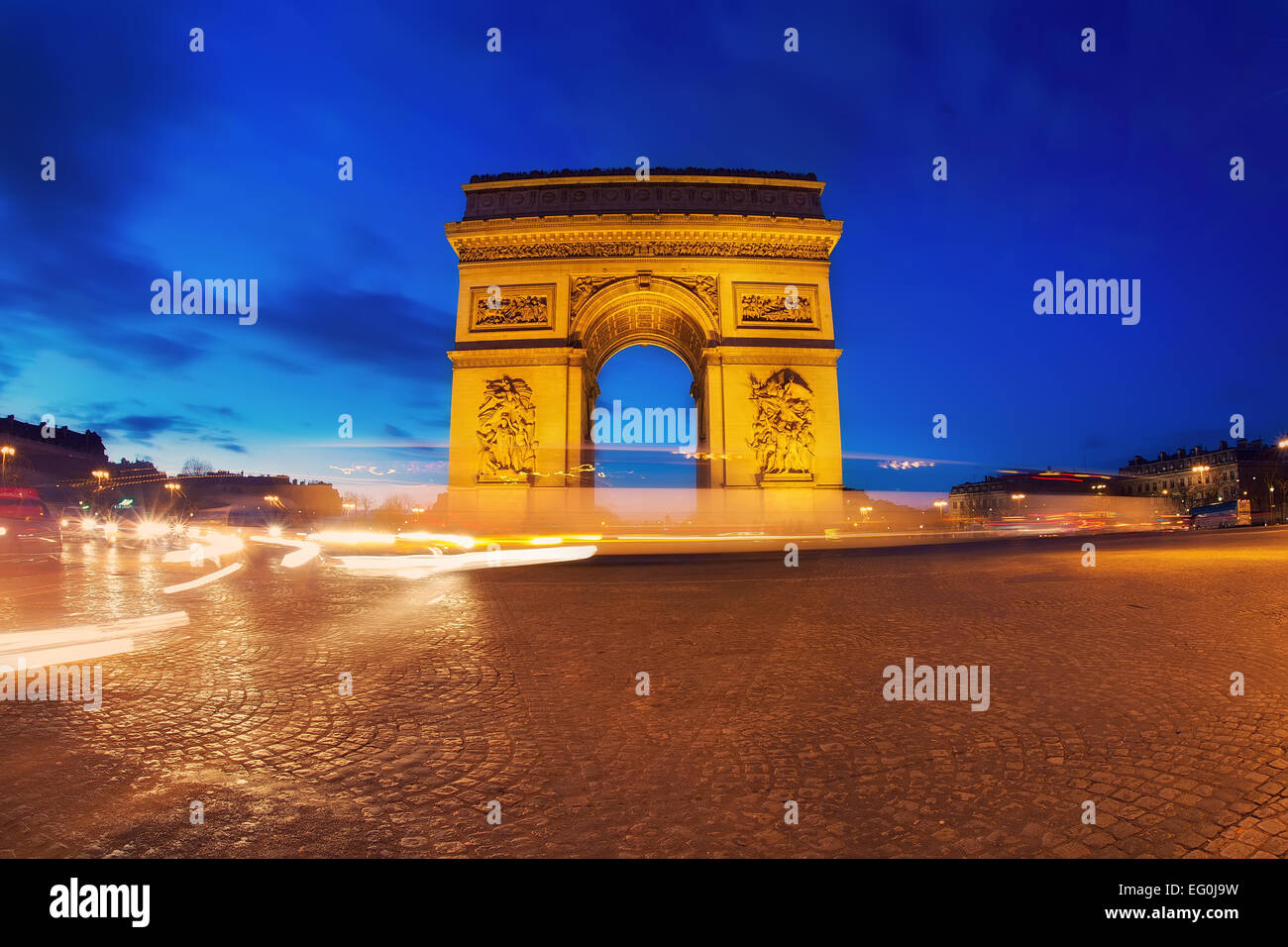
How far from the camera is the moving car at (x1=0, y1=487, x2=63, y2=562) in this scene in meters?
10.4

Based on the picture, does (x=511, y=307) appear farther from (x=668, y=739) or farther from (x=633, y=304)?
(x=668, y=739)

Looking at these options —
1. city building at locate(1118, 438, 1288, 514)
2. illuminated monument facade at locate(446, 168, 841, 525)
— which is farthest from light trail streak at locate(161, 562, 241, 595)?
city building at locate(1118, 438, 1288, 514)

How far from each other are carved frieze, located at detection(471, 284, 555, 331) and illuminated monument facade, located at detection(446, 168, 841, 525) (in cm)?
6

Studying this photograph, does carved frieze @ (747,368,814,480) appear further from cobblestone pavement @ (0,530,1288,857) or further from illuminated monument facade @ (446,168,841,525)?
cobblestone pavement @ (0,530,1288,857)

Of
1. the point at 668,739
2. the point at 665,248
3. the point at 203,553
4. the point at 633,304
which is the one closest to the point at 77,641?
the point at 668,739

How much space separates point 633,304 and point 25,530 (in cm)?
2033

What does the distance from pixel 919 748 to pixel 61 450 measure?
2939 inches

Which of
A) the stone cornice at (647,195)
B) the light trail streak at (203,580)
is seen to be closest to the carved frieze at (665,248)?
the stone cornice at (647,195)

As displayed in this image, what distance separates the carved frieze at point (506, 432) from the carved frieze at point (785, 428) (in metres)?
8.36

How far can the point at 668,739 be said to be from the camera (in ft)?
9.17

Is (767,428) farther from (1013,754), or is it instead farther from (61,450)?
(61,450)

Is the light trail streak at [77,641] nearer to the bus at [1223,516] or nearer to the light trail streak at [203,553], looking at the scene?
the light trail streak at [203,553]
